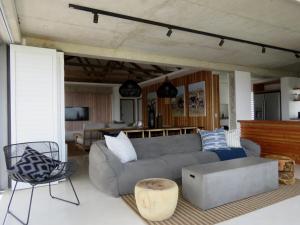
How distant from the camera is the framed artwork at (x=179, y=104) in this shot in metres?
8.12

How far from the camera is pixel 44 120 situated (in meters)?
3.81

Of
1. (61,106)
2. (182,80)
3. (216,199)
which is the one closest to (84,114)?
(182,80)

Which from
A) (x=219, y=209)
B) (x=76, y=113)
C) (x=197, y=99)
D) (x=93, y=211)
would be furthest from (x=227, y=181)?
(x=76, y=113)

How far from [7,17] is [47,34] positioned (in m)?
1.18

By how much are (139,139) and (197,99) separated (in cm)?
375

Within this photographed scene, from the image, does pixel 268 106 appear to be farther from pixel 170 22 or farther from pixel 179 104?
pixel 170 22

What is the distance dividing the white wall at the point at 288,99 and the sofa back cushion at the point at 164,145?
441 centimetres

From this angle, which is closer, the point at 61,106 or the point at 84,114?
the point at 61,106

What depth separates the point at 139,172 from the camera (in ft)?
10.9

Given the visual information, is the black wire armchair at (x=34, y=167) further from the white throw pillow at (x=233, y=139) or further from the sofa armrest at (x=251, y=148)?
the sofa armrest at (x=251, y=148)

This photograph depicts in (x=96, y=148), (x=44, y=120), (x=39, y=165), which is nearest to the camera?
(x=39, y=165)

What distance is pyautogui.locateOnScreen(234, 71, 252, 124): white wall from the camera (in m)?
6.50

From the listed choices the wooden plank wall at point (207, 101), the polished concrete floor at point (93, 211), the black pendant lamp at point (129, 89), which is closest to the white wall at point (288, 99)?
the wooden plank wall at point (207, 101)

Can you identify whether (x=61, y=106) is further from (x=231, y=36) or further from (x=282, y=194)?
(x=282, y=194)
